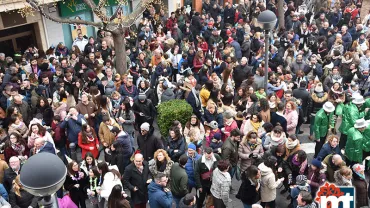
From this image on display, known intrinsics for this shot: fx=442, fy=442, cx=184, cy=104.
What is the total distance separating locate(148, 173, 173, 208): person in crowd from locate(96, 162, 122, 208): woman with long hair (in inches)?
23.9

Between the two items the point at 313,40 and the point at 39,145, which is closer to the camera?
the point at 39,145

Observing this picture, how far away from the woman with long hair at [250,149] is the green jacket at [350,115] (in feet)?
7.97

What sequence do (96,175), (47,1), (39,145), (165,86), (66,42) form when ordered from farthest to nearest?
(66,42), (47,1), (165,86), (39,145), (96,175)

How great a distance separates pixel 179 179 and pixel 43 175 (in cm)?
368

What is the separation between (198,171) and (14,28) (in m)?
12.5

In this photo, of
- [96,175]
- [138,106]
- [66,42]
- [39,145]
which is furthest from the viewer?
[66,42]

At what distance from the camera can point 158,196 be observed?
7.01 meters

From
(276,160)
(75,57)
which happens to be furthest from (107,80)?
(276,160)

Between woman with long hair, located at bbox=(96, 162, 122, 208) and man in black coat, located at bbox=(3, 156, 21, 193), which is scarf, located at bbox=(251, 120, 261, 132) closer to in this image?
woman with long hair, located at bbox=(96, 162, 122, 208)

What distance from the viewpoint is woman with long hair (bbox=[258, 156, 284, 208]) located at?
7469 mm

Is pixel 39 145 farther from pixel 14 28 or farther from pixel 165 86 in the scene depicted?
pixel 14 28

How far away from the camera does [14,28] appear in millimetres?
17359

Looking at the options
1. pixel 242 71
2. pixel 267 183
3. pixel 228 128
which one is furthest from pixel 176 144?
pixel 242 71

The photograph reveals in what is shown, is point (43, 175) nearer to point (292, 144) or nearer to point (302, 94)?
point (292, 144)
